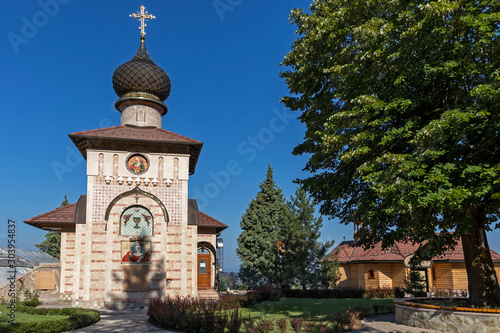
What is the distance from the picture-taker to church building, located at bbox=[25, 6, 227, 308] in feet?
64.6

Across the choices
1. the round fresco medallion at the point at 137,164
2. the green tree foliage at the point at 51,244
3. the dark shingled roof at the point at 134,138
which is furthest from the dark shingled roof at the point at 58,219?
the green tree foliage at the point at 51,244

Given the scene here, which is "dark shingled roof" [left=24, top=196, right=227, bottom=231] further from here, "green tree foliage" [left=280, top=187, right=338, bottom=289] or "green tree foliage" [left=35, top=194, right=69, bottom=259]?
"green tree foliage" [left=35, top=194, right=69, bottom=259]

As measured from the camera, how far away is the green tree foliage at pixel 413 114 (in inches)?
401

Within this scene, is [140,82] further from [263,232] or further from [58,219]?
[263,232]

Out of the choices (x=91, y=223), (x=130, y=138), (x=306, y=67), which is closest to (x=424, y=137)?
(x=306, y=67)

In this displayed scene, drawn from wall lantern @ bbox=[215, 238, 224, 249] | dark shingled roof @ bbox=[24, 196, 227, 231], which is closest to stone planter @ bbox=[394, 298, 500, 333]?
wall lantern @ bbox=[215, 238, 224, 249]

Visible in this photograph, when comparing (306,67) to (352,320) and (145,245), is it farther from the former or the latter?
(145,245)

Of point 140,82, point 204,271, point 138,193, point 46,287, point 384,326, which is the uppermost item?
point 140,82

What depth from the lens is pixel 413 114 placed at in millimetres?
13156

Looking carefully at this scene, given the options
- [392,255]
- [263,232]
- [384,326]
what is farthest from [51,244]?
[384,326]

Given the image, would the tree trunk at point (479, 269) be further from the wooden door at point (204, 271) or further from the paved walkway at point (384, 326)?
the wooden door at point (204, 271)

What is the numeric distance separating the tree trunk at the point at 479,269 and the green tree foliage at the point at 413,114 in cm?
3

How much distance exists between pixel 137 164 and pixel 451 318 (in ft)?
52.7

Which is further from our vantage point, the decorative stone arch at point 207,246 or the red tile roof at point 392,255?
the red tile roof at point 392,255
